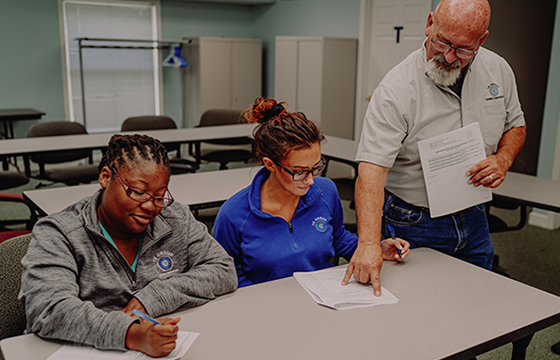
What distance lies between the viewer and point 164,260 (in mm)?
1337

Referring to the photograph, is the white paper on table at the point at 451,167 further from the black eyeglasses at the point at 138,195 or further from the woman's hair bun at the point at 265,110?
the black eyeglasses at the point at 138,195

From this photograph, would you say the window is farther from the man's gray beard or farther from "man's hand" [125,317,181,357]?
"man's hand" [125,317,181,357]

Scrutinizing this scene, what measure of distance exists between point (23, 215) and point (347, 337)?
4.10 metres

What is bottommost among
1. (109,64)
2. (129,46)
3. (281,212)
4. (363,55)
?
(281,212)

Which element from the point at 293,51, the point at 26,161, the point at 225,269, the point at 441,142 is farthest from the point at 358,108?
the point at 225,269

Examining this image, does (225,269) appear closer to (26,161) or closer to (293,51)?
(26,161)

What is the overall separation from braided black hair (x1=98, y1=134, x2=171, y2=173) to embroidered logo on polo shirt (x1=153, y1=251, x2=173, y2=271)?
24cm

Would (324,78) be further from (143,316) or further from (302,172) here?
(143,316)

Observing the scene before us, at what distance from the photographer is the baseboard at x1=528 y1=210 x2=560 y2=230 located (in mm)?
4234

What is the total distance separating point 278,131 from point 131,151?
1.54 feet

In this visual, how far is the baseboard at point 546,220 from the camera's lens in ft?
13.9

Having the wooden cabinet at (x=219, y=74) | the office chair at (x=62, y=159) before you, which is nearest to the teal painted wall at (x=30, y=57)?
the wooden cabinet at (x=219, y=74)

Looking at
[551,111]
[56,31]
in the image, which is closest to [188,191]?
[551,111]

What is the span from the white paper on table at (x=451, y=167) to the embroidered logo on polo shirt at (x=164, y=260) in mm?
837
